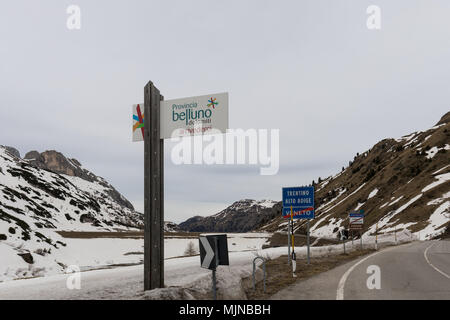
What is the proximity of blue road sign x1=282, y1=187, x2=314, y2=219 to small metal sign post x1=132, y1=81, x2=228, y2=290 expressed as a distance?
7.42 metres

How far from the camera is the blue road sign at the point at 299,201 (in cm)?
1510

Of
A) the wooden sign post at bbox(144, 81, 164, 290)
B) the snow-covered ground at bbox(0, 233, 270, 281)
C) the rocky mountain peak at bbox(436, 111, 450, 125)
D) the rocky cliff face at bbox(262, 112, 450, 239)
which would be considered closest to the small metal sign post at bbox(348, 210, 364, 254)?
the snow-covered ground at bbox(0, 233, 270, 281)

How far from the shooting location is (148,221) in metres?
8.72

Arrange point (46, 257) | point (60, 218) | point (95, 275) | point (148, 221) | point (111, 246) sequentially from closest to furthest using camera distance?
point (148, 221)
point (95, 275)
point (46, 257)
point (111, 246)
point (60, 218)

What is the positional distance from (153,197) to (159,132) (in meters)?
1.63

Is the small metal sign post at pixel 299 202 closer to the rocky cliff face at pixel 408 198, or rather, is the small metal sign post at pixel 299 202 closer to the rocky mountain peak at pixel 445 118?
the rocky cliff face at pixel 408 198

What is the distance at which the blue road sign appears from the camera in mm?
15102

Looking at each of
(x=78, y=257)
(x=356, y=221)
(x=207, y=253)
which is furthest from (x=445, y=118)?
(x=207, y=253)

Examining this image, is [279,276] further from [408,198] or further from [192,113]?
[408,198]

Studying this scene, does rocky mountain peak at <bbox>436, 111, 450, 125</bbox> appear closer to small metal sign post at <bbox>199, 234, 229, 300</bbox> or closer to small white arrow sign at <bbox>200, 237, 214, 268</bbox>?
small metal sign post at <bbox>199, 234, 229, 300</bbox>

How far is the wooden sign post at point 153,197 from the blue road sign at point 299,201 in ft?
25.4
